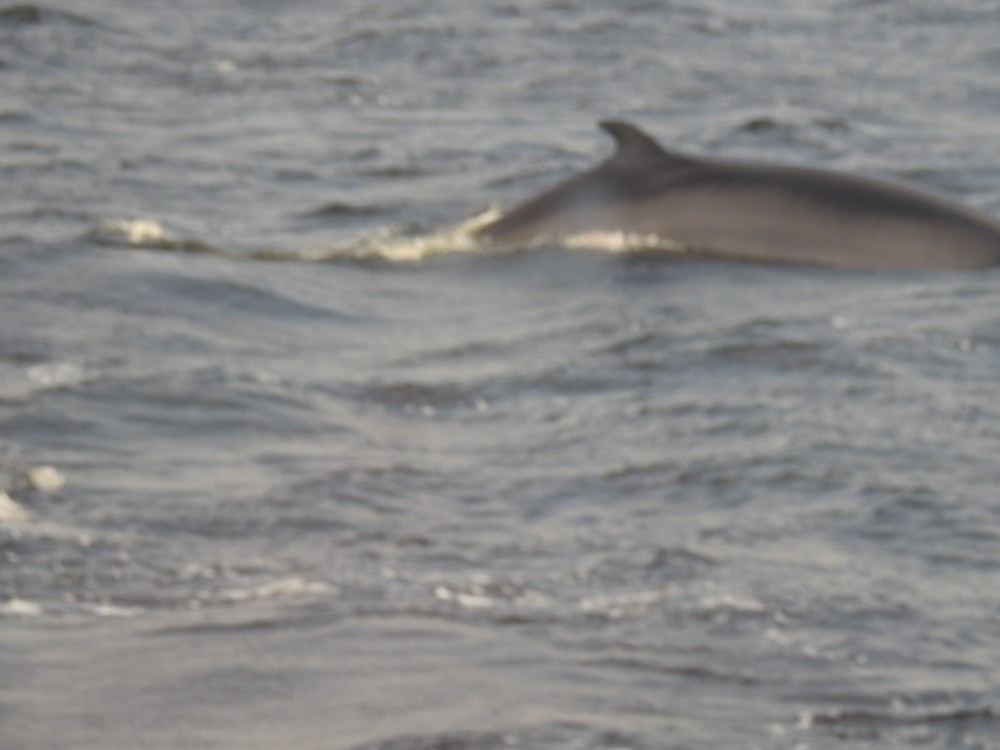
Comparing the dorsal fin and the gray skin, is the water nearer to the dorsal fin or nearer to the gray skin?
the gray skin

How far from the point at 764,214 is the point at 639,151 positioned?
72 cm

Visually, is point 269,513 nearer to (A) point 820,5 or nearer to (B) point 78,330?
(B) point 78,330

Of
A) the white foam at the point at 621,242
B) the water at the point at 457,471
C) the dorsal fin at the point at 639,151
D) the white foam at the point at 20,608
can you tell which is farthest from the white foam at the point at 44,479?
the white foam at the point at 621,242

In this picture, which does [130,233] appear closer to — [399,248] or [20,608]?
[399,248]

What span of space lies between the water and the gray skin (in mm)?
204

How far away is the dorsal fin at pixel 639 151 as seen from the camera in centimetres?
1202

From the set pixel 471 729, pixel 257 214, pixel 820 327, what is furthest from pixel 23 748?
pixel 257 214

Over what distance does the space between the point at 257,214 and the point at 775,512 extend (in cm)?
746

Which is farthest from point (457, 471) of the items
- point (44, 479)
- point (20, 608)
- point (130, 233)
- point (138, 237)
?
point (130, 233)

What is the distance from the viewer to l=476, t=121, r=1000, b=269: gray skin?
11.8 m

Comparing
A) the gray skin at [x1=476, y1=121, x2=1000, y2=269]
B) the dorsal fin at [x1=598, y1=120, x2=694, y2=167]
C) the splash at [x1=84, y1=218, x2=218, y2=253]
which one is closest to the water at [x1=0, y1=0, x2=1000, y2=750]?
the splash at [x1=84, y1=218, x2=218, y2=253]

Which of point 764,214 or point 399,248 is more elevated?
point 764,214

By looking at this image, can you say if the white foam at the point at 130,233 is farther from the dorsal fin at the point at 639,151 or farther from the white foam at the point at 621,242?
the dorsal fin at the point at 639,151

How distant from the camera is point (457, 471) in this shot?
8.29m
